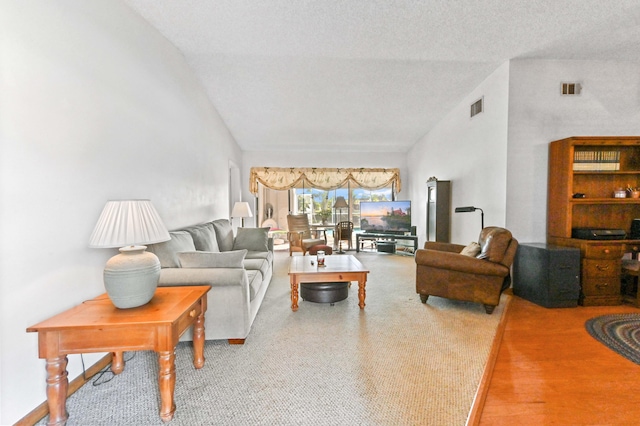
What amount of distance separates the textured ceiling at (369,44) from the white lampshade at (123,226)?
1.90 m

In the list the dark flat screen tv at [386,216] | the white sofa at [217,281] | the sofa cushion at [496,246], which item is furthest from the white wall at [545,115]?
the white sofa at [217,281]

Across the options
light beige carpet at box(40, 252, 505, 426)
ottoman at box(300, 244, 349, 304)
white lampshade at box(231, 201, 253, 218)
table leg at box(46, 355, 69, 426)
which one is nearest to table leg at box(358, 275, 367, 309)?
light beige carpet at box(40, 252, 505, 426)

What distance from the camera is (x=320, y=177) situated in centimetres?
757

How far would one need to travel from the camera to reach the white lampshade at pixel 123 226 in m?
1.58

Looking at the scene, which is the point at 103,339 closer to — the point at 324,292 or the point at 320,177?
the point at 324,292

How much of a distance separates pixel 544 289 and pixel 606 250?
80 centimetres

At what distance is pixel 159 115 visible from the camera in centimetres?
287

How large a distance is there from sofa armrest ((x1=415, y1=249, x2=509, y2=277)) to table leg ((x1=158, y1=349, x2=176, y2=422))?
2.61 m

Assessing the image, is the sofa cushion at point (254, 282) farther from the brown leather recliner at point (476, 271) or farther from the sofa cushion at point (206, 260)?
the brown leather recliner at point (476, 271)

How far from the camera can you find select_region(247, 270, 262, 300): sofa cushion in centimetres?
261

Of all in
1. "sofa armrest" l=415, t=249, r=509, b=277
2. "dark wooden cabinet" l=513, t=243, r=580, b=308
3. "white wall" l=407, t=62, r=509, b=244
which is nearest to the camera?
"sofa armrest" l=415, t=249, r=509, b=277

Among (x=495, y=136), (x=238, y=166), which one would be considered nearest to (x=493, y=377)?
(x=495, y=136)

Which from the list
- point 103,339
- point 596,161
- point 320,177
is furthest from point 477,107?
point 103,339

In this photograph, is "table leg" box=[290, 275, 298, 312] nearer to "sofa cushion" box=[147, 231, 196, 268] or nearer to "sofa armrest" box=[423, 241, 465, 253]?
"sofa cushion" box=[147, 231, 196, 268]
